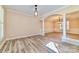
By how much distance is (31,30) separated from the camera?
2754mm

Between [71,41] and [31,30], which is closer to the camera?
[31,30]

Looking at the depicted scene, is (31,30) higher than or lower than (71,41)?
higher

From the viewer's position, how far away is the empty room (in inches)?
73.2

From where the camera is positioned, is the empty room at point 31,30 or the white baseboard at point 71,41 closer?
the empty room at point 31,30

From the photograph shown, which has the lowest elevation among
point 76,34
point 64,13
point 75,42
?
point 75,42

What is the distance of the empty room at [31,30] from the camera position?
6.10 feet

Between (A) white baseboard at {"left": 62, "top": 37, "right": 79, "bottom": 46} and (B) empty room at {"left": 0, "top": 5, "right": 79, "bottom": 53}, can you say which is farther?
(A) white baseboard at {"left": 62, "top": 37, "right": 79, "bottom": 46}
